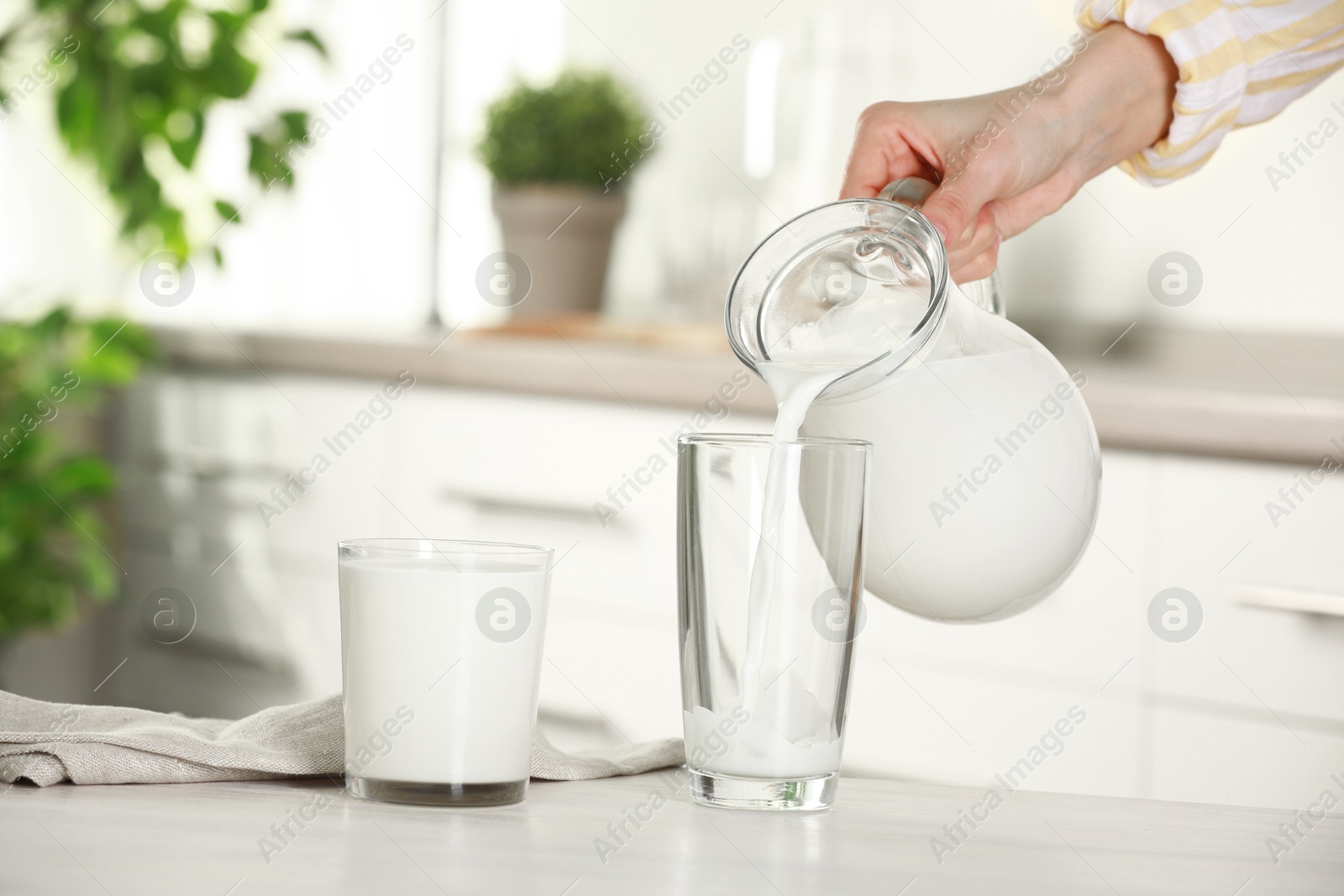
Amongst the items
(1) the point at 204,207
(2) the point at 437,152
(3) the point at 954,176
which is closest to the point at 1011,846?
(3) the point at 954,176

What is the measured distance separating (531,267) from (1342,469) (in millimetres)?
1323

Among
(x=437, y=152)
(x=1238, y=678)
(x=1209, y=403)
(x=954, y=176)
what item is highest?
(x=437, y=152)

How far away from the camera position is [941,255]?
57 cm

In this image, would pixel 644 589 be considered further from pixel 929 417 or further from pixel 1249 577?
pixel 929 417

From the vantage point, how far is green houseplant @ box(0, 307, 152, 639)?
75.4 inches

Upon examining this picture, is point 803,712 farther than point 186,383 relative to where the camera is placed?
No

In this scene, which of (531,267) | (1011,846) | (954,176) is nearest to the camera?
(1011,846)

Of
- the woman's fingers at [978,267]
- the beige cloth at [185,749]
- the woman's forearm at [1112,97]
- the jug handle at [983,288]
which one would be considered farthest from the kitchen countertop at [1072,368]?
the beige cloth at [185,749]

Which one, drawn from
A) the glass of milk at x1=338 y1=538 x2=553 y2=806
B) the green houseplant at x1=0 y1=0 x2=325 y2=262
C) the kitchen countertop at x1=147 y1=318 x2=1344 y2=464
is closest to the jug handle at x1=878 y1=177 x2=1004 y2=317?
the glass of milk at x1=338 y1=538 x2=553 y2=806

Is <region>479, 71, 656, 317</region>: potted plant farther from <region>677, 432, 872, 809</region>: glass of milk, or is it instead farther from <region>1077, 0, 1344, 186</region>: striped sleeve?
<region>677, 432, 872, 809</region>: glass of milk

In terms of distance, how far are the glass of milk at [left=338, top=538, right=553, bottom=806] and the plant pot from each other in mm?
1629

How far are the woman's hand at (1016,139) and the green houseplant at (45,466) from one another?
1407mm

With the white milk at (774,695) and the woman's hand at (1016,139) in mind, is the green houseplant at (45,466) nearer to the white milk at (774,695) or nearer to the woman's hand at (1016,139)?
the woman's hand at (1016,139)

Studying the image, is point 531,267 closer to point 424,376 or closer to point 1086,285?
point 424,376
